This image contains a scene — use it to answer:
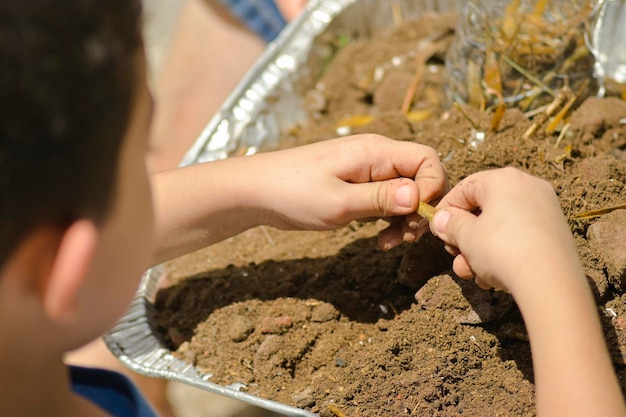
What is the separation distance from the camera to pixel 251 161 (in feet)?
3.60

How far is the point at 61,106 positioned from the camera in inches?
21.9

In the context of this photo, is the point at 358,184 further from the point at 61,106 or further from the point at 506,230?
the point at 61,106

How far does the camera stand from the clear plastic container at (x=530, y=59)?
122 centimetres

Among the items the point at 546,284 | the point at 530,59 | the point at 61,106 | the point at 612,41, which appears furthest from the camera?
the point at 612,41

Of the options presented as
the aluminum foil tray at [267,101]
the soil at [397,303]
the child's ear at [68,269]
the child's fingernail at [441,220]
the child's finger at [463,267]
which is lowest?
the soil at [397,303]

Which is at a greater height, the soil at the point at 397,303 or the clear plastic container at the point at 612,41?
the soil at the point at 397,303

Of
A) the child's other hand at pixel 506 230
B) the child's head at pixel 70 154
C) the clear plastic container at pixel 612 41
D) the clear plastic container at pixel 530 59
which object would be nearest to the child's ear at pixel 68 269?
the child's head at pixel 70 154

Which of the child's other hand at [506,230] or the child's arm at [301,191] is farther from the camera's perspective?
the child's arm at [301,191]

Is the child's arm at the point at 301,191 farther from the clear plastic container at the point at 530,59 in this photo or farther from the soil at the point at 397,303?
the clear plastic container at the point at 530,59

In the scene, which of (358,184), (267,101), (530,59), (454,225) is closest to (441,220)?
(454,225)

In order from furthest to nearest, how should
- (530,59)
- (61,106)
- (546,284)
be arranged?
(530,59), (546,284), (61,106)

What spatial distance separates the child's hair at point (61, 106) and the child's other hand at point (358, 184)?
1.37 feet

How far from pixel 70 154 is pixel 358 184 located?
49cm

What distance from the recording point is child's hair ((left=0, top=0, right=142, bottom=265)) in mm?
532
